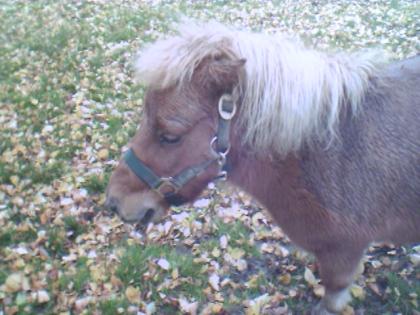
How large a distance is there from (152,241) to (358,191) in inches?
78.1

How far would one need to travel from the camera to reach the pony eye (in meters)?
2.15

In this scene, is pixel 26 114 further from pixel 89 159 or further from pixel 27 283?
pixel 27 283

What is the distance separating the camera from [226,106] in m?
2.06

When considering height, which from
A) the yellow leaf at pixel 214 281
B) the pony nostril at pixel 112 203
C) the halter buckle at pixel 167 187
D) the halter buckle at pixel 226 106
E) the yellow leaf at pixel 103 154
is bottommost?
the yellow leaf at pixel 214 281

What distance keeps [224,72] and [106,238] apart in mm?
2248

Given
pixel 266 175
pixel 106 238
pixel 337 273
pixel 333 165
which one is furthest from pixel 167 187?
pixel 106 238

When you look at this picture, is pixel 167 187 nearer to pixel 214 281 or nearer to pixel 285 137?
pixel 285 137

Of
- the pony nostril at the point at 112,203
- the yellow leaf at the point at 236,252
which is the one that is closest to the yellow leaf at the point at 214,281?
the yellow leaf at the point at 236,252

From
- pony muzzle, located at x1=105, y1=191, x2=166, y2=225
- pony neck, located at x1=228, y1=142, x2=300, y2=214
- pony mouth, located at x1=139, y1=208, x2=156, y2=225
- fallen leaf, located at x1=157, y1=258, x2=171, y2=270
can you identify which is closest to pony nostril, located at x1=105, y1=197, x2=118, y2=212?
pony muzzle, located at x1=105, y1=191, x2=166, y2=225

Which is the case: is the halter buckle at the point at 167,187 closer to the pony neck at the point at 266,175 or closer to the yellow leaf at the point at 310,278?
the pony neck at the point at 266,175

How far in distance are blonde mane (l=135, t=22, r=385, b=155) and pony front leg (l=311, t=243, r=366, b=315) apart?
71 cm

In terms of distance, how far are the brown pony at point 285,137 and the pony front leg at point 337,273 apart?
14mm

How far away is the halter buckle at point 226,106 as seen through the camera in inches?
81.0

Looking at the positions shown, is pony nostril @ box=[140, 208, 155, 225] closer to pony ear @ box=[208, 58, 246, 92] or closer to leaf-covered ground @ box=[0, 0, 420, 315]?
leaf-covered ground @ box=[0, 0, 420, 315]
